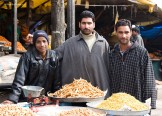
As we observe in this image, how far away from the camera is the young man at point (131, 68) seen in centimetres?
445

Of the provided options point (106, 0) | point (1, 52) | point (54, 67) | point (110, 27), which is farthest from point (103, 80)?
point (110, 27)

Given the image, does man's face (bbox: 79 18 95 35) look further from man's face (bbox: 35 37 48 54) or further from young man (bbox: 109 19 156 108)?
man's face (bbox: 35 37 48 54)

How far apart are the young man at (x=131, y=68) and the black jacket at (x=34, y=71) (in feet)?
2.54

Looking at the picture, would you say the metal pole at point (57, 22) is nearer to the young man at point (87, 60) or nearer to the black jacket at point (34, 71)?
the young man at point (87, 60)

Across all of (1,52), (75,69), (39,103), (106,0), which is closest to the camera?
(39,103)

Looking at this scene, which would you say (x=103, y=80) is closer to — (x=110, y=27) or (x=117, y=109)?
(x=117, y=109)

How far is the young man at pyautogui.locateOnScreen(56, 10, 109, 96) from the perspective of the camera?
15.4 feet

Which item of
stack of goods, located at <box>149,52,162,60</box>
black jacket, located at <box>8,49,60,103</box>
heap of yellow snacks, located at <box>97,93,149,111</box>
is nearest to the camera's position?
heap of yellow snacks, located at <box>97,93,149,111</box>

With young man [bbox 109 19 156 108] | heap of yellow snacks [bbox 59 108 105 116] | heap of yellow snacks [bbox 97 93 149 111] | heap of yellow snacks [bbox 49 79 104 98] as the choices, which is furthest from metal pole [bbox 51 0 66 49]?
heap of yellow snacks [bbox 59 108 105 116]

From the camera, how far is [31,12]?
12836mm

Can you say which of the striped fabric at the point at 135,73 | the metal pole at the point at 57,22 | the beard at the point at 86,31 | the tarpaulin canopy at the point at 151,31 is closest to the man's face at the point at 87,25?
the beard at the point at 86,31

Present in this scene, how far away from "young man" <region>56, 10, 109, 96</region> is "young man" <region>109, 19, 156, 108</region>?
7.1 inches

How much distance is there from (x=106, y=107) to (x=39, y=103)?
0.77 m

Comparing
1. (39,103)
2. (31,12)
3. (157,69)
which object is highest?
(31,12)
